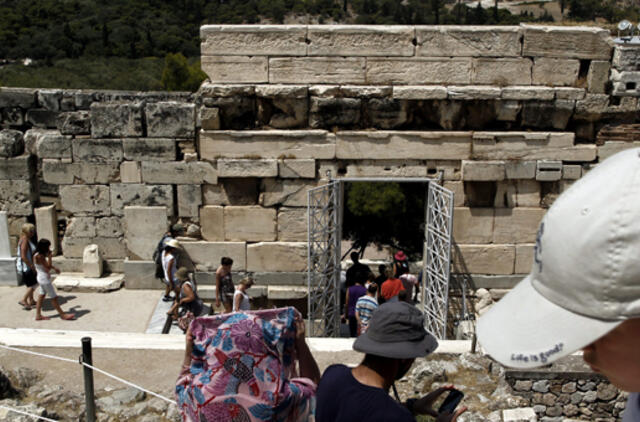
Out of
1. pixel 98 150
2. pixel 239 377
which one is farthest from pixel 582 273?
pixel 98 150

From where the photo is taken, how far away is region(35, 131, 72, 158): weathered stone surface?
9625 mm

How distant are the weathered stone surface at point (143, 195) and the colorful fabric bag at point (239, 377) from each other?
5.78m

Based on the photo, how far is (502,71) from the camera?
9.09 metres

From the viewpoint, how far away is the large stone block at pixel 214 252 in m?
9.68

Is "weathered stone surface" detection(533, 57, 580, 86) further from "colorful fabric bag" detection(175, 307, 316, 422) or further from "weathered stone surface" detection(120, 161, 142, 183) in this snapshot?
"colorful fabric bag" detection(175, 307, 316, 422)

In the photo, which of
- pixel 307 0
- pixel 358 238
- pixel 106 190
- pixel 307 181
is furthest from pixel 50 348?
pixel 307 0

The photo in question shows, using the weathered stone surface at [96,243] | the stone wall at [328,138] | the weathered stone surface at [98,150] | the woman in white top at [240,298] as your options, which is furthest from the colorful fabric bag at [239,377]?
the weathered stone surface at [96,243]

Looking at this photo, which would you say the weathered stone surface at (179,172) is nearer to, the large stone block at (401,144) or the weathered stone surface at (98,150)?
the weathered stone surface at (98,150)

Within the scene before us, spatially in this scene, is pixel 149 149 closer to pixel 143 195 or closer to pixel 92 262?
pixel 143 195

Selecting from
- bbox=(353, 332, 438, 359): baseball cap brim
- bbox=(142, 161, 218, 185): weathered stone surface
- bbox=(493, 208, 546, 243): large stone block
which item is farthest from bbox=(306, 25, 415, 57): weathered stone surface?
bbox=(353, 332, 438, 359): baseball cap brim

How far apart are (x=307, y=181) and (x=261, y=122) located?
1106mm

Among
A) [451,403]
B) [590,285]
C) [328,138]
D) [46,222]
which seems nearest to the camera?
[590,285]

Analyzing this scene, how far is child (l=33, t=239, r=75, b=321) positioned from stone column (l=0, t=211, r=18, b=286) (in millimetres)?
1441

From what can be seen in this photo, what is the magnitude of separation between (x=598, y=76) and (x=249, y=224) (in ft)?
18.2
